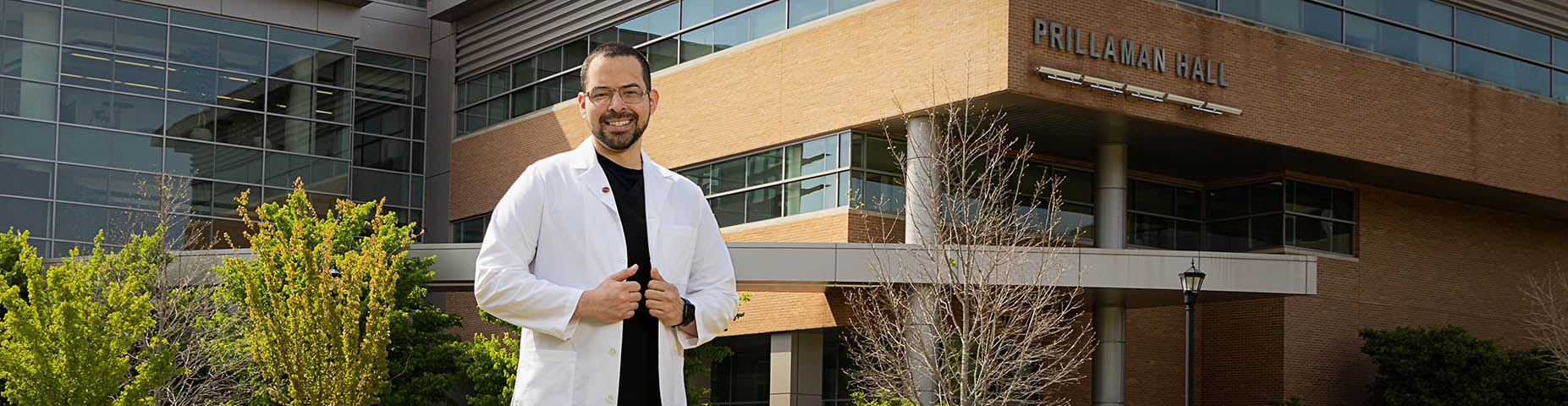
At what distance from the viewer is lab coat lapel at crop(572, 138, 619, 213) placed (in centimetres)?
412

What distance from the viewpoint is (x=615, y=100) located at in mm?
4117

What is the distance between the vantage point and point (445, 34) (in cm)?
3953

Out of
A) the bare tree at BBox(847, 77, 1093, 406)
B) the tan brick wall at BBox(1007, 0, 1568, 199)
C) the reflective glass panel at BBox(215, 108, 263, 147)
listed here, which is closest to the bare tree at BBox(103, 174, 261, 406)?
the reflective glass panel at BBox(215, 108, 263, 147)

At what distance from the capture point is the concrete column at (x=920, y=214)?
23859 millimetres

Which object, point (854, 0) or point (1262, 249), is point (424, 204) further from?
point (1262, 249)

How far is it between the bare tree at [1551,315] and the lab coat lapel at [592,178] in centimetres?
2973

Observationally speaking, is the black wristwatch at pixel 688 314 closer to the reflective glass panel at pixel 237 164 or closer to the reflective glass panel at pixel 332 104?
the reflective glass panel at pixel 237 164

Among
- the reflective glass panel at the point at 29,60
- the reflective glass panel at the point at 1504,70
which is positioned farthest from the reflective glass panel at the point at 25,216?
the reflective glass panel at the point at 1504,70

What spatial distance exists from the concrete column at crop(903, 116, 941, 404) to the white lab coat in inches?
739

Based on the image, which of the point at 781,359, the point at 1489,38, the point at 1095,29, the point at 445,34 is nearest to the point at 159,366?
the point at 781,359

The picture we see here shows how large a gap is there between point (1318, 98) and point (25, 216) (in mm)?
25669

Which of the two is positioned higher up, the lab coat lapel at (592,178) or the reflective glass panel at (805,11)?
the reflective glass panel at (805,11)

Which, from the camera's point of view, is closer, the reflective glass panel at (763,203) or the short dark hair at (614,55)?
the short dark hair at (614,55)

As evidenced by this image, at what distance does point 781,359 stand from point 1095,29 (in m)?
8.54
